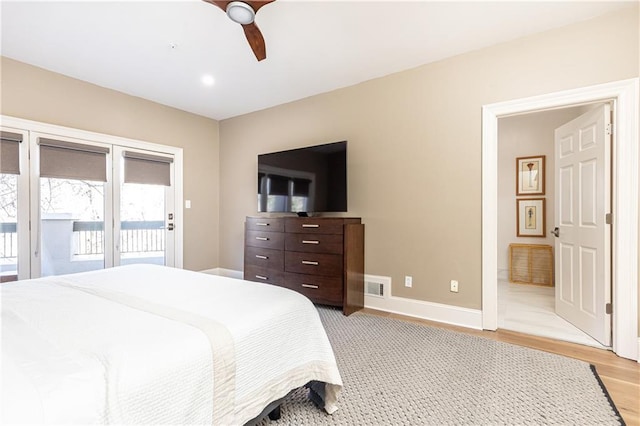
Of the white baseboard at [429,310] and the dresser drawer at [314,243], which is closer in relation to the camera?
the white baseboard at [429,310]

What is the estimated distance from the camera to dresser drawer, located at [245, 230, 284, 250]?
353 cm

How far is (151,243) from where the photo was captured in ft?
13.4

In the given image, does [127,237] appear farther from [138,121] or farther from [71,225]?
[138,121]

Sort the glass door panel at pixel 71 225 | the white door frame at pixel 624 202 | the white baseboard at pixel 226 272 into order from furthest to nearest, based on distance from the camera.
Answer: the white baseboard at pixel 226 272
the glass door panel at pixel 71 225
the white door frame at pixel 624 202

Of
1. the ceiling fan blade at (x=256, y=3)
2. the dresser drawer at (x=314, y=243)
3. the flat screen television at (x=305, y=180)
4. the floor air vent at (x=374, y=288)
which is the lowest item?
the floor air vent at (x=374, y=288)

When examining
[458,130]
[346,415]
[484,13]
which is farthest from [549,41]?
[346,415]

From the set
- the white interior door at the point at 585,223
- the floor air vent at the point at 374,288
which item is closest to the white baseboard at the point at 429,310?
the floor air vent at the point at 374,288

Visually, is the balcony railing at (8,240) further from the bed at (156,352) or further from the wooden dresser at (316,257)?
the wooden dresser at (316,257)

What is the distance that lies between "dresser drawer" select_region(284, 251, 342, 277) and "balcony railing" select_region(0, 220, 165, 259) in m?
2.01

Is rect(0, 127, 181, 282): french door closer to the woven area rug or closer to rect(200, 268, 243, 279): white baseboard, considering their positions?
rect(200, 268, 243, 279): white baseboard

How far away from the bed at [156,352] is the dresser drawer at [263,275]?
1783 mm

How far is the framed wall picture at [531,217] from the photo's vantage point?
471cm

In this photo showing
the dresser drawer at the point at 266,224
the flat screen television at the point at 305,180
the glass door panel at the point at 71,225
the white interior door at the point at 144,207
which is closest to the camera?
the glass door panel at the point at 71,225

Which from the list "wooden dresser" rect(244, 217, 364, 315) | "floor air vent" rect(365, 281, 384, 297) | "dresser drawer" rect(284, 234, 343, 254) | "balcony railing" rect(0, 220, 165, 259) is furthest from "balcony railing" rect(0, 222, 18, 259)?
"floor air vent" rect(365, 281, 384, 297)
